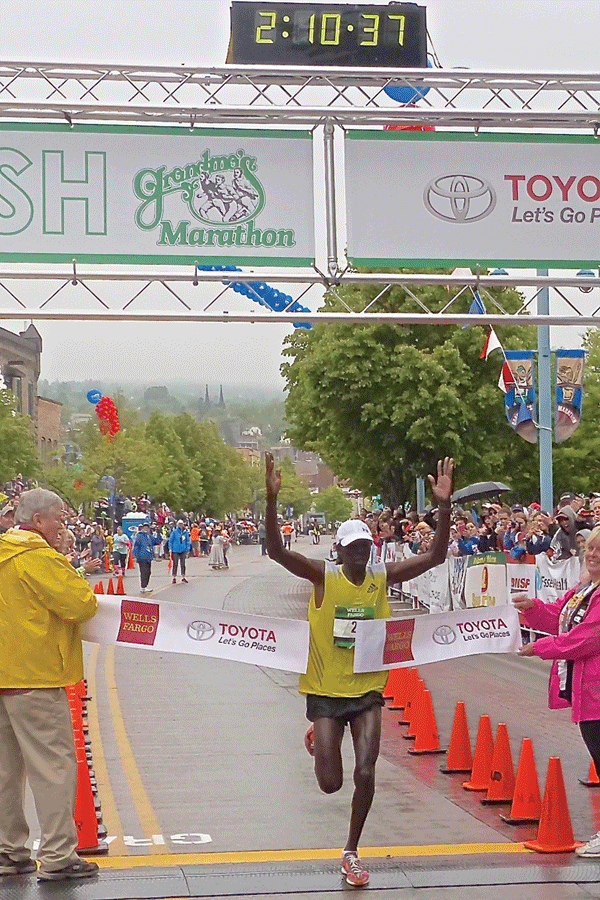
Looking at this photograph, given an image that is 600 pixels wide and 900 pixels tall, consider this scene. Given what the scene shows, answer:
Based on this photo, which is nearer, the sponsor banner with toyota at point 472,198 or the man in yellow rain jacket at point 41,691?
the man in yellow rain jacket at point 41,691

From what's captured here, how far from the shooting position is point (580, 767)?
33.2 feet

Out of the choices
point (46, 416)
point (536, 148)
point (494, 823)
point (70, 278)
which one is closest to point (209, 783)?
point (494, 823)

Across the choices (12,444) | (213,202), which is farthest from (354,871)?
(12,444)

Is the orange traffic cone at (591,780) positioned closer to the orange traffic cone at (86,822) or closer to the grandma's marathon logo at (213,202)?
the orange traffic cone at (86,822)

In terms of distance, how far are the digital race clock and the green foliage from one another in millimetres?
52600

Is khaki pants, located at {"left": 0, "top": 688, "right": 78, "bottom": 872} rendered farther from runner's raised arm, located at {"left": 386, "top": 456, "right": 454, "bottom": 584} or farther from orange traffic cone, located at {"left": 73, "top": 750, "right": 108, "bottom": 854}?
runner's raised arm, located at {"left": 386, "top": 456, "right": 454, "bottom": 584}

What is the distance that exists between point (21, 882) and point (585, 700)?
3096 mm

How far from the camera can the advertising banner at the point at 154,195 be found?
11266mm

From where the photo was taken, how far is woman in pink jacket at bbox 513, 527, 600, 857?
7.04 meters

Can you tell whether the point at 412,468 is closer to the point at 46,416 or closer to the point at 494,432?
the point at 494,432

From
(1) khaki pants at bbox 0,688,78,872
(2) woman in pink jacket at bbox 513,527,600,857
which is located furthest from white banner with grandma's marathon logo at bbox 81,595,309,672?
(2) woman in pink jacket at bbox 513,527,600,857

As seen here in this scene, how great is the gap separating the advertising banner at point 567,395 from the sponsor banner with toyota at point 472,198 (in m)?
12.7

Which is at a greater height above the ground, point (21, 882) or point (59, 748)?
point (59, 748)

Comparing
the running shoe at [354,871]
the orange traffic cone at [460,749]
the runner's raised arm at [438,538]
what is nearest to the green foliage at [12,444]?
the orange traffic cone at [460,749]
